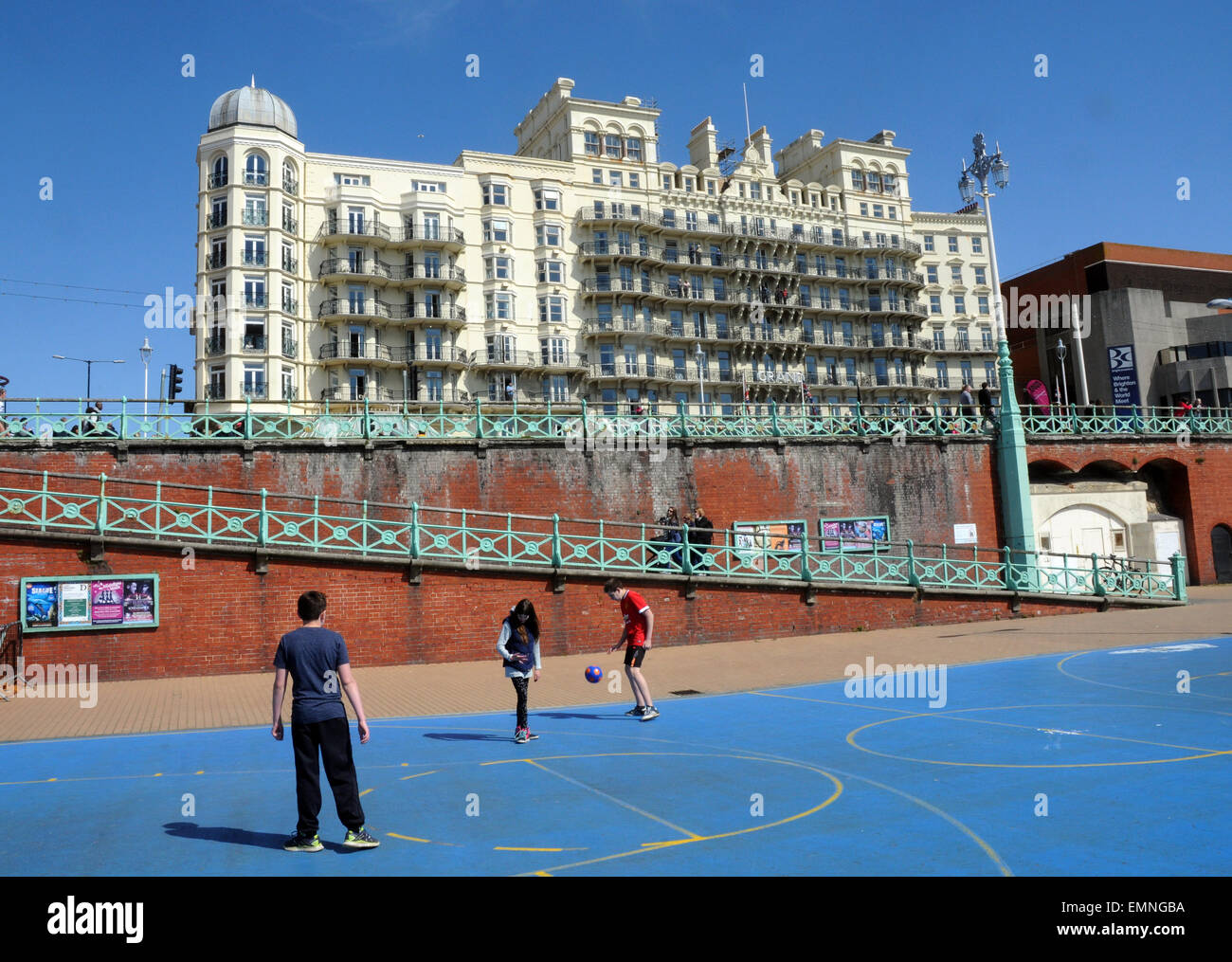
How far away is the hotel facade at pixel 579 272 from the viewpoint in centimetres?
5172

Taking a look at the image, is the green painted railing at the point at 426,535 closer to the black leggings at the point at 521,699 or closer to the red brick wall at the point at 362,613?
the red brick wall at the point at 362,613

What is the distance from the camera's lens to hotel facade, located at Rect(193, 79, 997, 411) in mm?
51719

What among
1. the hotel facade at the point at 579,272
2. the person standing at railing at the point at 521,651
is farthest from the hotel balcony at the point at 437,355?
the person standing at railing at the point at 521,651

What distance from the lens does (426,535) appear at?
22672mm

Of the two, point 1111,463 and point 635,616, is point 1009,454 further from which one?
point 635,616

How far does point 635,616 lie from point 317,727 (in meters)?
6.07

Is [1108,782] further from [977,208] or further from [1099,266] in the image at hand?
[977,208]

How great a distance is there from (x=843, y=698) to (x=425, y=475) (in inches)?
558

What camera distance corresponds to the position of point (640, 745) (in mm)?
9797

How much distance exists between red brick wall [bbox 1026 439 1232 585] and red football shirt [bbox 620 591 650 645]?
24.4 meters

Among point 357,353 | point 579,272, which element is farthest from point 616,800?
point 579,272

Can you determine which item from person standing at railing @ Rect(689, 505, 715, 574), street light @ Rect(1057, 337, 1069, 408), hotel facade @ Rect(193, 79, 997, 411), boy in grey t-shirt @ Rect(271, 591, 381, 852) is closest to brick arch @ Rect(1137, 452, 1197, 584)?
street light @ Rect(1057, 337, 1069, 408)

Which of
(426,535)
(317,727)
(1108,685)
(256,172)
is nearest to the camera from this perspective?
Result: (317,727)

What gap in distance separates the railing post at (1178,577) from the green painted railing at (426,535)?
0.04m
